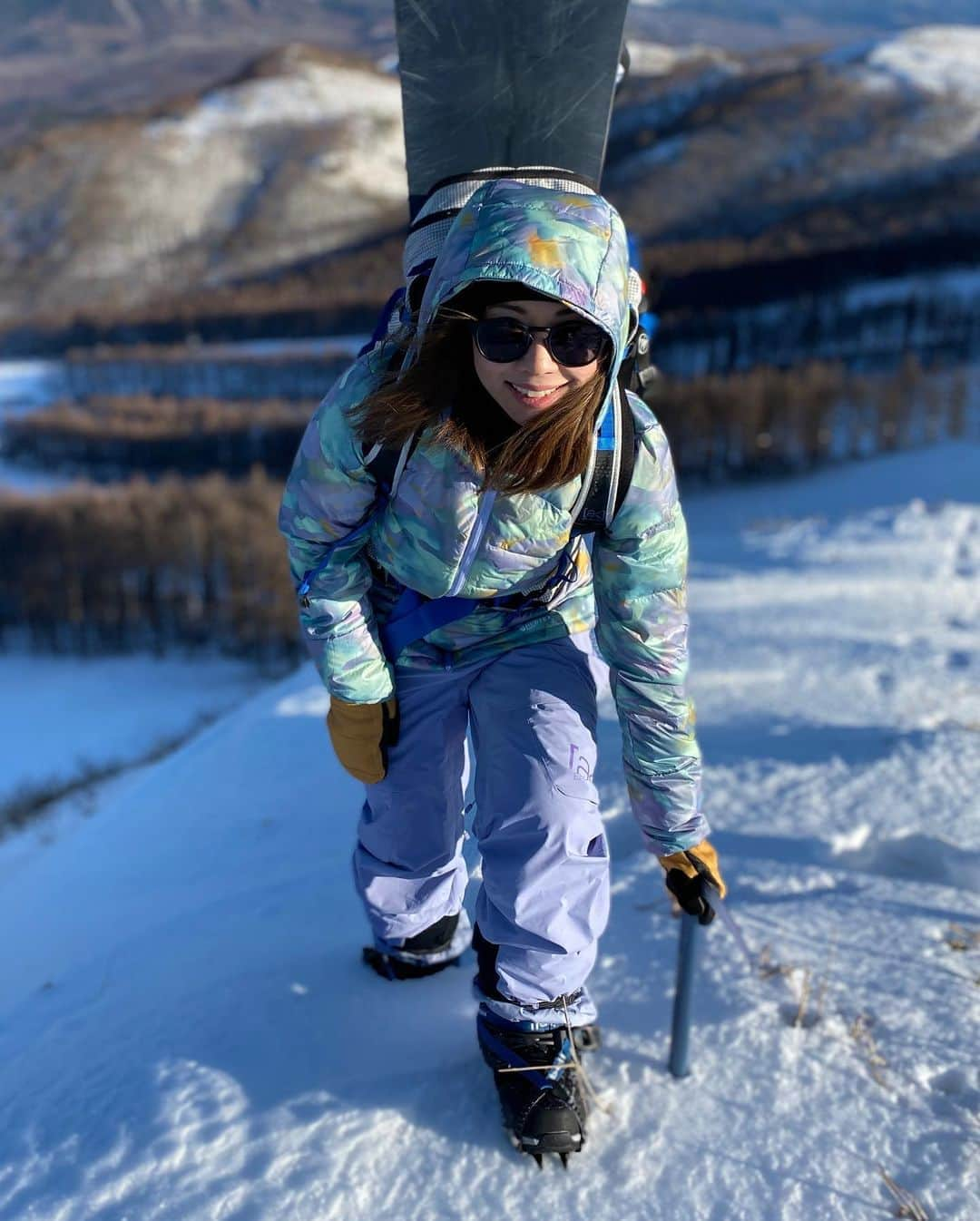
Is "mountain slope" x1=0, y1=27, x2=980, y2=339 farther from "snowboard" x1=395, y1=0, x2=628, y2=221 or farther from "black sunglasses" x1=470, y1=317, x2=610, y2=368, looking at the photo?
"black sunglasses" x1=470, y1=317, x2=610, y2=368

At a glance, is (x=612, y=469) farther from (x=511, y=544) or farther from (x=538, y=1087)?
(x=538, y=1087)

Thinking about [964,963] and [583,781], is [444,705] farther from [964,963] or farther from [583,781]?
[964,963]

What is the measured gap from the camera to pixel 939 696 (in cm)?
448

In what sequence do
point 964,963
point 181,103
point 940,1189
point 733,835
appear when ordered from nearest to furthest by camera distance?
point 940,1189 → point 964,963 → point 733,835 → point 181,103

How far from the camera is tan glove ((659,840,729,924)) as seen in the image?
2.02 metres

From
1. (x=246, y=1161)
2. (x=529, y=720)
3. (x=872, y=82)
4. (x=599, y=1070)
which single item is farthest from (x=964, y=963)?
(x=872, y=82)

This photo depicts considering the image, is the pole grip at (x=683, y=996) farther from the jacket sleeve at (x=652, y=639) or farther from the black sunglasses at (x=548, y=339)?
the black sunglasses at (x=548, y=339)

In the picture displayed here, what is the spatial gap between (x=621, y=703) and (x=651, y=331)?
1.01 metres

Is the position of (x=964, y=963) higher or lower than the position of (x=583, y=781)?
lower

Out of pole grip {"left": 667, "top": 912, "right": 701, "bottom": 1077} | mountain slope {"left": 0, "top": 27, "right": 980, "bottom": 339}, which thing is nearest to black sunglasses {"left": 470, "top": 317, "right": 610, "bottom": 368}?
pole grip {"left": 667, "top": 912, "right": 701, "bottom": 1077}

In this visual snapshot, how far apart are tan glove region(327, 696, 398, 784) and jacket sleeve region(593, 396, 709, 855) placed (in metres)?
0.51

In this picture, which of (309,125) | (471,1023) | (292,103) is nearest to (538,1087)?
(471,1023)

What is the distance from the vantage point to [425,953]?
95.7 inches

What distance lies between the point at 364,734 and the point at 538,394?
843mm
